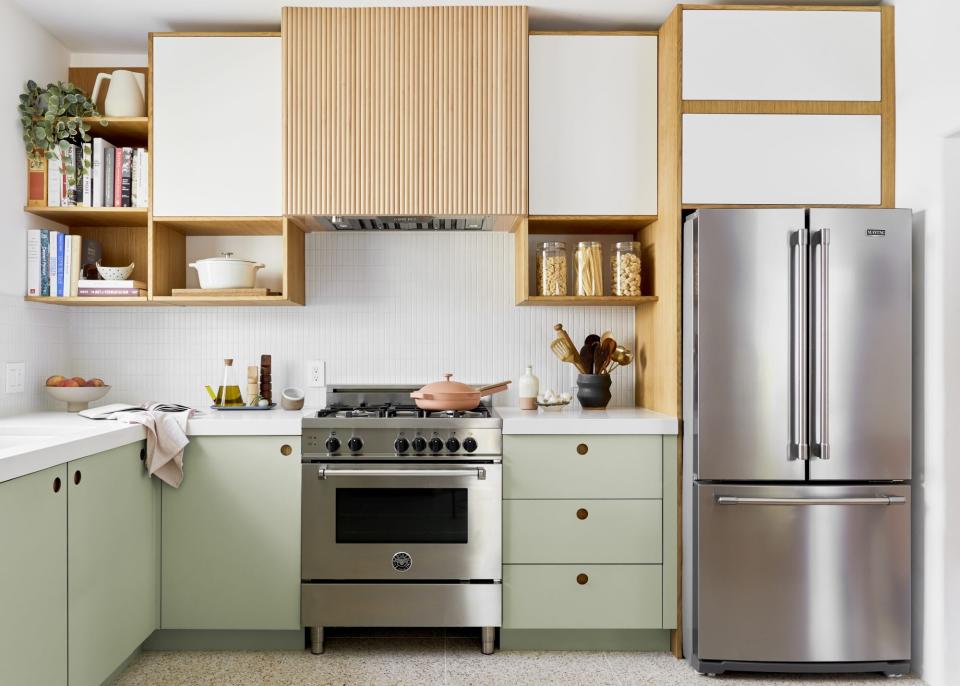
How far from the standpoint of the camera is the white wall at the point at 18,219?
2654 millimetres

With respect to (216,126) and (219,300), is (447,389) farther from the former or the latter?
(216,126)

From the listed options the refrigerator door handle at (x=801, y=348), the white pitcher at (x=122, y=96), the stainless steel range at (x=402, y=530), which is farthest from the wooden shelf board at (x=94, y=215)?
the refrigerator door handle at (x=801, y=348)

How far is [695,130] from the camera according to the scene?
8.52 feet

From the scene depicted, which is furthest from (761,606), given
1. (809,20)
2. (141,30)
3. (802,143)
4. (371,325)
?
(141,30)

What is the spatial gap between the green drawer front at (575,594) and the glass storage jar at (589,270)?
108 centimetres

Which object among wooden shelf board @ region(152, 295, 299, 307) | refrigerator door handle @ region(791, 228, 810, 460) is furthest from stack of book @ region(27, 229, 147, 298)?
refrigerator door handle @ region(791, 228, 810, 460)

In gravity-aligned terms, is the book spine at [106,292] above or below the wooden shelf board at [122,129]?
below

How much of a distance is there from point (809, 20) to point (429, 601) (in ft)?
8.41

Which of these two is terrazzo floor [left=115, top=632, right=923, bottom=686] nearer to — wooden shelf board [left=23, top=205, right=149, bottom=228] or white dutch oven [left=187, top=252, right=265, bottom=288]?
white dutch oven [left=187, top=252, right=265, bottom=288]

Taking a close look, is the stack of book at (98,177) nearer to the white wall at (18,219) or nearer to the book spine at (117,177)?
the book spine at (117,177)

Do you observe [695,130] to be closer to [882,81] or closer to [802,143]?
[802,143]

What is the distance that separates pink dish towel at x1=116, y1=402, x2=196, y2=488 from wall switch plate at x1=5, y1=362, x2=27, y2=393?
53 centimetres

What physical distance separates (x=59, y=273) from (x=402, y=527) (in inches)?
68.3

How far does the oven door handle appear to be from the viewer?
254 cm
